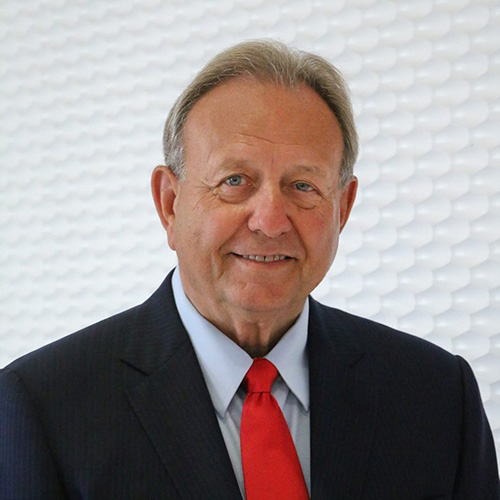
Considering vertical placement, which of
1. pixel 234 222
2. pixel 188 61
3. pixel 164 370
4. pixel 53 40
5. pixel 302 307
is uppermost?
pixel 53 40

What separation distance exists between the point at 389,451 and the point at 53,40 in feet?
5.52

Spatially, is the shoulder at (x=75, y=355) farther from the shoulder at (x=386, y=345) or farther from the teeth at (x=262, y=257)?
the shoulder at (x=386, y=345)

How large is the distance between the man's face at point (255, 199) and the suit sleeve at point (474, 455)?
413 millimetres

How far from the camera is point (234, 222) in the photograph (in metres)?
1.36

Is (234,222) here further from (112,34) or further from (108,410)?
(112,34)

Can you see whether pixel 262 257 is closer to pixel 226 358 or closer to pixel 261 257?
pixel 261 257

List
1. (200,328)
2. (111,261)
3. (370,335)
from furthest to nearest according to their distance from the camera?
(111,261) → (370,335) → (200,328)

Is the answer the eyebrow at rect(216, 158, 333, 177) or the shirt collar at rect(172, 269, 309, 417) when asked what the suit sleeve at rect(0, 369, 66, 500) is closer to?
the shirt collar at rect(172, 269, 309, 417)

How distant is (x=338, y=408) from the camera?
1.45 m

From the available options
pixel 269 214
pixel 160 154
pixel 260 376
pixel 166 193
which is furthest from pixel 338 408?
pixel 160 154

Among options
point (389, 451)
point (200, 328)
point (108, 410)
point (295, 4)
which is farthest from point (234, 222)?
point (295, 4)

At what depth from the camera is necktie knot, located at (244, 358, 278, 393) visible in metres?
1.41

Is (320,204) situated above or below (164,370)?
above

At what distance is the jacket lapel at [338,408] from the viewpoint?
1.38m
